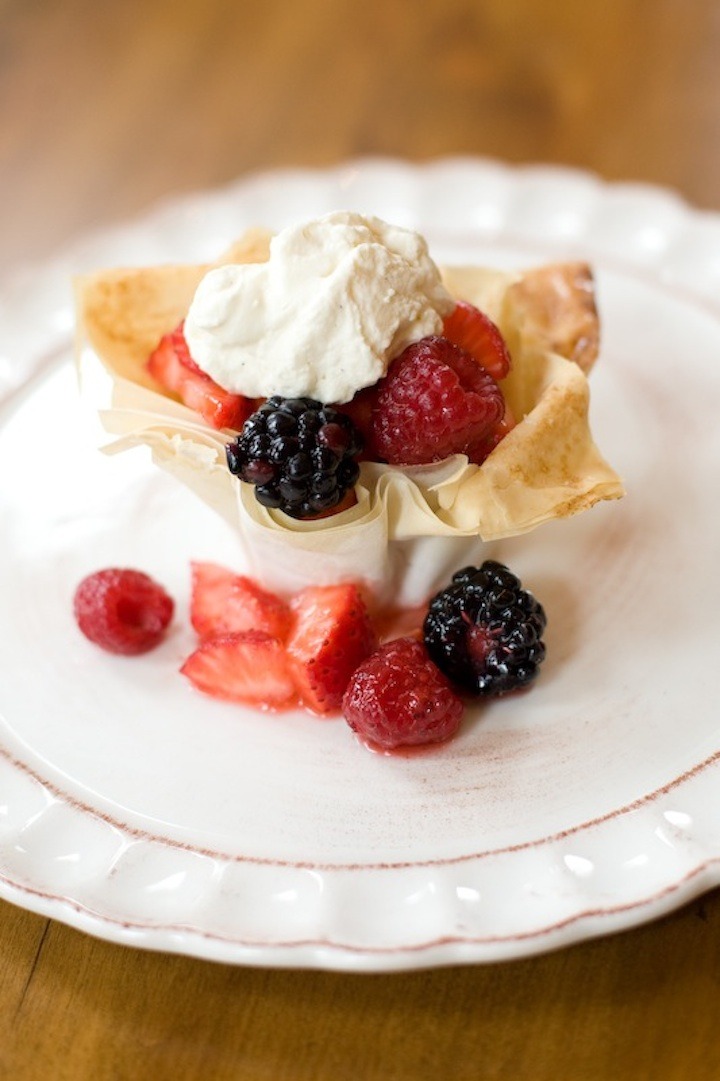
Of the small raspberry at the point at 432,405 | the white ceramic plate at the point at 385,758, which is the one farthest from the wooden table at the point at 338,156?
the small raspberry at the point at 432,405

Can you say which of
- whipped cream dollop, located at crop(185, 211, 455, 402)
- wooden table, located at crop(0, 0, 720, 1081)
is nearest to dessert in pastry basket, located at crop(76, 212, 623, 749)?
whipped cream dollop, located at crop(185, 211, 455, 402)

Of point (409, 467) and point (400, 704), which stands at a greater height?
point (409, 467)

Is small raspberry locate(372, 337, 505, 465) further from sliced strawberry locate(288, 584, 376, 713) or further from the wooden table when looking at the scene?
the wooden table

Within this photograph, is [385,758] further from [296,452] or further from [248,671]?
[296,452]

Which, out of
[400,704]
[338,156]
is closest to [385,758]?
[400,704]

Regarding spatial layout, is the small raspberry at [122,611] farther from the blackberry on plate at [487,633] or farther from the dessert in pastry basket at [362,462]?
the blackberry on plate at [487,633]

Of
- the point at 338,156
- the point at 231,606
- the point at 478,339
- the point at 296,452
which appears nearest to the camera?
the point at 296,452

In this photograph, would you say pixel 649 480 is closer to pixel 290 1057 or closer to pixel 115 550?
pixel 115 550
